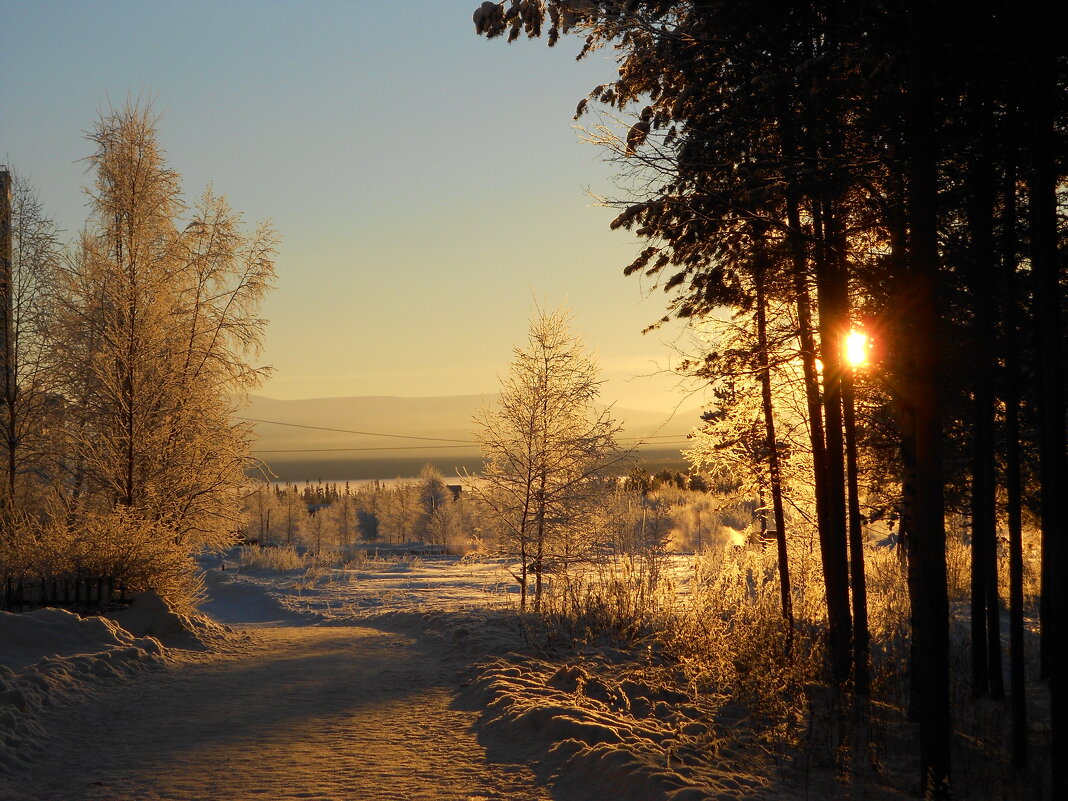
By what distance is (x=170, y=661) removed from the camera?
10.8 m

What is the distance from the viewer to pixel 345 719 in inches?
316

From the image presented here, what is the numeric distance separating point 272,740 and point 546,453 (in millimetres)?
14476

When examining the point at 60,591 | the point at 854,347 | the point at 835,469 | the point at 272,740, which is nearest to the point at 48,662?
the point at 272,740

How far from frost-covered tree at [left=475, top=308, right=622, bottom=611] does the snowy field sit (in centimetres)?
782

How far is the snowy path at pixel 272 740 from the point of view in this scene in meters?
5.96

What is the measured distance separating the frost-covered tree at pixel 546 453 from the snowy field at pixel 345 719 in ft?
25.7

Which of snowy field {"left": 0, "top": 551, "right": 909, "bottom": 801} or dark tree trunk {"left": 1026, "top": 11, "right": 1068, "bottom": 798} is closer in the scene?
snowy field {"left": 0, "top": 551, "right": 909, "bottom": 801}

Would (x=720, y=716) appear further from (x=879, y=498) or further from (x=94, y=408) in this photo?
(x=879, y=498)

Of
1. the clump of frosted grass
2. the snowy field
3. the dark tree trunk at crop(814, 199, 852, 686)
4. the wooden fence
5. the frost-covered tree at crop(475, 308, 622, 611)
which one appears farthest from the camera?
the clump of frosted grass

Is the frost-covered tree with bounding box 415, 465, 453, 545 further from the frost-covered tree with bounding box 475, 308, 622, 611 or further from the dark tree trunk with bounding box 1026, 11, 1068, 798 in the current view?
the dark tree trunk with bounding box 1026, 11, 1068, 798

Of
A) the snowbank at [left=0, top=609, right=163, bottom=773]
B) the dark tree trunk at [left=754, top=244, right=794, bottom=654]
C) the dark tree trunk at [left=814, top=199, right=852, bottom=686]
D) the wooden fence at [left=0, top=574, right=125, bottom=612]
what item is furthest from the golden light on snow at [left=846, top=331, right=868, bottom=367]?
the wooden fence at [left=0, top=574, right=125, bottom=612]

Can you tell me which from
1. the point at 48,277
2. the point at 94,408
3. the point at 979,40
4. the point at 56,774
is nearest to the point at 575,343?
the point at 94,408

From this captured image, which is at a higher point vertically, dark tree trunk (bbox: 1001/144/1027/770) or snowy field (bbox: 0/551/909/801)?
dark tree trunk (bbox: 1001/144/1027/770)

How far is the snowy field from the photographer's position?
20.0 ft
